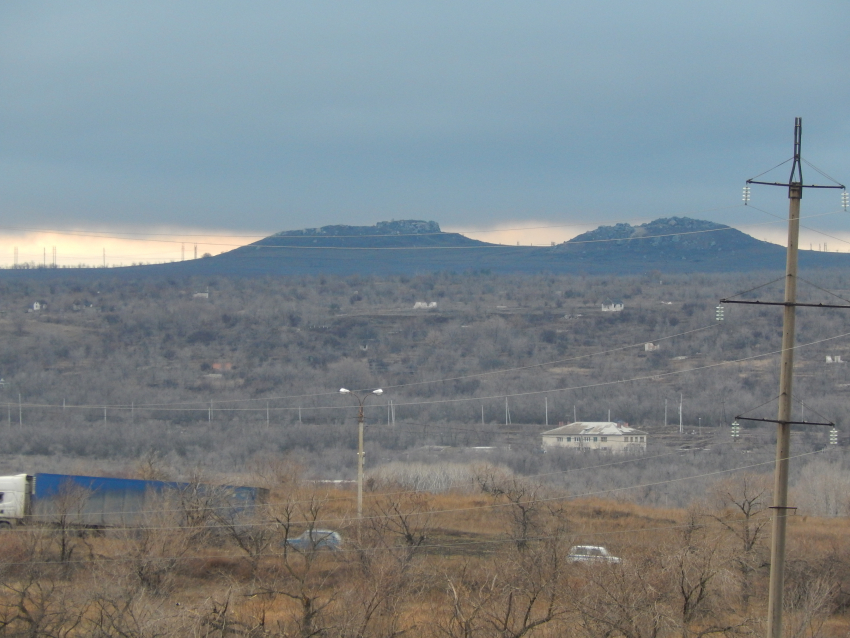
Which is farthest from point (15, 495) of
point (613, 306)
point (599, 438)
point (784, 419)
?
point (613, 306)

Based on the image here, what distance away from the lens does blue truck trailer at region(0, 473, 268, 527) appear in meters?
44.0

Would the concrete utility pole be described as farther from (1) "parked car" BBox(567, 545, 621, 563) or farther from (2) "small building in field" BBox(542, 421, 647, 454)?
(2) "small building in field" BBox(542, 421, 647, 454)

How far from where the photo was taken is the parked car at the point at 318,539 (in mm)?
38641

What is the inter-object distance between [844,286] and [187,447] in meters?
116

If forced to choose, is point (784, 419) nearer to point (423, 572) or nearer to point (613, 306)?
point (423, 572)

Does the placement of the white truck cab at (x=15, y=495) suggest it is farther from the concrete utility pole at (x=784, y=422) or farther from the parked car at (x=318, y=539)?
the concrete utility pole at (x=784, y=422)

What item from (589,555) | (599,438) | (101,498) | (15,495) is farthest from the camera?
(599,438)

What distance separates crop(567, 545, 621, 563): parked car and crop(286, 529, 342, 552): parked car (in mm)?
8932

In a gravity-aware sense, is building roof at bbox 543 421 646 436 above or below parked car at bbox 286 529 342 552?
below

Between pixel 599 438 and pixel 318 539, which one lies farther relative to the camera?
pixel 599 438

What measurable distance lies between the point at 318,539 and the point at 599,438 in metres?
58.1

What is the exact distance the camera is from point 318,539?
38625 mm

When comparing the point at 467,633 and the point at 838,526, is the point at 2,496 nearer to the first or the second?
the point at 467,633

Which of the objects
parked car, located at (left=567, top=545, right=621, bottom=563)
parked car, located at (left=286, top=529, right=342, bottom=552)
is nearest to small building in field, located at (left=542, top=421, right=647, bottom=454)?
parked car, located at (left=567, top=545, right=621, bottom=563)
